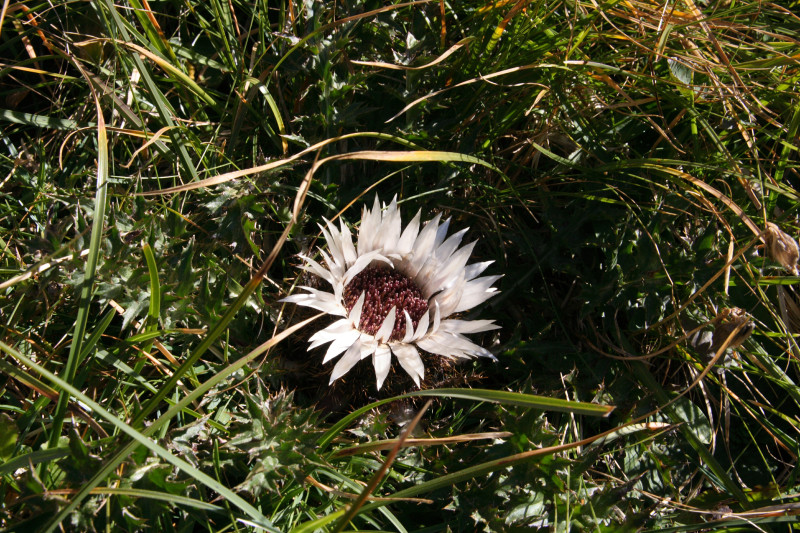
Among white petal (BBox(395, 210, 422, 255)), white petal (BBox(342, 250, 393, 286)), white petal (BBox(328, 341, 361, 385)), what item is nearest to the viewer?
white petal (BBox(328, 341, 361, 385))

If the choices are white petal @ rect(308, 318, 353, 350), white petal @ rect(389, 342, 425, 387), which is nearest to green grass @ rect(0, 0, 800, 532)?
white petal @ rect(389, 342, 425, 387)

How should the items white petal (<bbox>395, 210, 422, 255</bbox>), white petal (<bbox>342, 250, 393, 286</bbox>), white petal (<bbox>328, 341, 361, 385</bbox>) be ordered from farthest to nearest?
white petal (<bbox>395, 210, 422, 255</bbox>) < white petal (<bbox>342, 250, 393, 286</bbox>) < white petal (<bbox>328, 341, 361, 385</bbox>)

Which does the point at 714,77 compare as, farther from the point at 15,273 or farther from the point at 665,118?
the point at 15,273

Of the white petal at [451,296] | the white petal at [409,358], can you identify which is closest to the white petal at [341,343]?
the white petal at [409,358]

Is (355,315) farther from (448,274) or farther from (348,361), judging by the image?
(448,274)

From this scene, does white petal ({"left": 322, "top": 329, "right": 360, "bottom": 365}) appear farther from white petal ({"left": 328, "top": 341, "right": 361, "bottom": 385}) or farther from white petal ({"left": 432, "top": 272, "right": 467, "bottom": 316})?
white petal ({"left": 432, "top": 272, "right": 467, "bottom": 316})

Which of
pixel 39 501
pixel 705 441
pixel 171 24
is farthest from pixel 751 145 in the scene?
pixel 39 501
